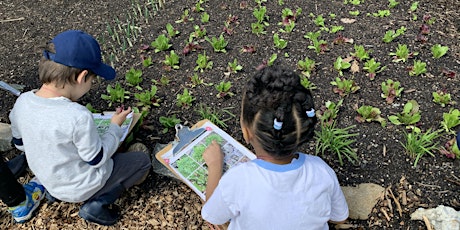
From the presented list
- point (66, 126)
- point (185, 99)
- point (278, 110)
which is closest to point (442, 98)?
point (185, 99)

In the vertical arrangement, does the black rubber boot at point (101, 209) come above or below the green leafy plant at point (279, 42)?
below

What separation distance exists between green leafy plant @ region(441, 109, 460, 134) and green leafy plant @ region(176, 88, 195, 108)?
7.20ft

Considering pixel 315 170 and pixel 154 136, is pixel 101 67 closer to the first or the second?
pixel 154 136

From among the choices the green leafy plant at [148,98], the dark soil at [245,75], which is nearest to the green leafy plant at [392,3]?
the dark soil at [245,75]

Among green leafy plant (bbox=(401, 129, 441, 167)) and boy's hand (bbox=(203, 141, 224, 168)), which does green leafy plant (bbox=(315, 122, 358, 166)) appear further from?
boy's hand (bbox=(203, 141, 224, 168))

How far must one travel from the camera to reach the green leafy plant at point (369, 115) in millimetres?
3299

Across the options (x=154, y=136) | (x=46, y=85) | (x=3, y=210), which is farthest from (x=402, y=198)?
(x=3, y=210)

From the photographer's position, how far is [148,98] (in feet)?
→ 11.7

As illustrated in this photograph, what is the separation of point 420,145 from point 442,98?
714mm

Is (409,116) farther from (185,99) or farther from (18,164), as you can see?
(18,164)

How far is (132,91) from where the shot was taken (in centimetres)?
380

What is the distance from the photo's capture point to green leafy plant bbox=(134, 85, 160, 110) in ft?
11.6

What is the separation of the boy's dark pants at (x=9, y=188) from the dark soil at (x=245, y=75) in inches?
10.5

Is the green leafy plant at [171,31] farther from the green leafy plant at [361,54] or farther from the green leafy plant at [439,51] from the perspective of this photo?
the green leafy plant at [439,51]
